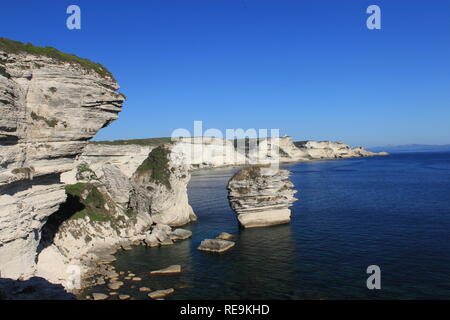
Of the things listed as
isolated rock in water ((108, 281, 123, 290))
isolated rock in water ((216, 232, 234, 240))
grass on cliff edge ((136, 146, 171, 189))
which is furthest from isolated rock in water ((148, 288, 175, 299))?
grass on cliff edge ((136, 146, 171, 189))

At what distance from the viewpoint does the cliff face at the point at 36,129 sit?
23.5 metres

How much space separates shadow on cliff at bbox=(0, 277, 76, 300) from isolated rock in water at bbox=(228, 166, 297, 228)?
27.5 meters

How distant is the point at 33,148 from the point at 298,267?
2347 cm

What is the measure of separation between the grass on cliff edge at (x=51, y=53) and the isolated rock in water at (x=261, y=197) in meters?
23.2

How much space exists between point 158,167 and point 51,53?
88.1ft

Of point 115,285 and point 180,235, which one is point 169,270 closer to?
point 115,285

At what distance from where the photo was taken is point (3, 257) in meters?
23.0

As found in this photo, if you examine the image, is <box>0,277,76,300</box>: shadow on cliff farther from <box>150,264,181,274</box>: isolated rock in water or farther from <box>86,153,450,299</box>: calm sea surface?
<box>150,264,181,274</box>: isolated rock in water

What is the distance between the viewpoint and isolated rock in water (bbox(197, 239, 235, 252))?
1443 inches

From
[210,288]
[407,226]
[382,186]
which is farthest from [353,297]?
[382,186]

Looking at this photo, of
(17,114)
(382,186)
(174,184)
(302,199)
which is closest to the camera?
(17,114)

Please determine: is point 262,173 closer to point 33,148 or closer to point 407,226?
point 407,226

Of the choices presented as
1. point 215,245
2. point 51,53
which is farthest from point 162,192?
point 51,53

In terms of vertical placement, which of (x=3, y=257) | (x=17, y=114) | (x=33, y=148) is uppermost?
(x=17, y=114)
